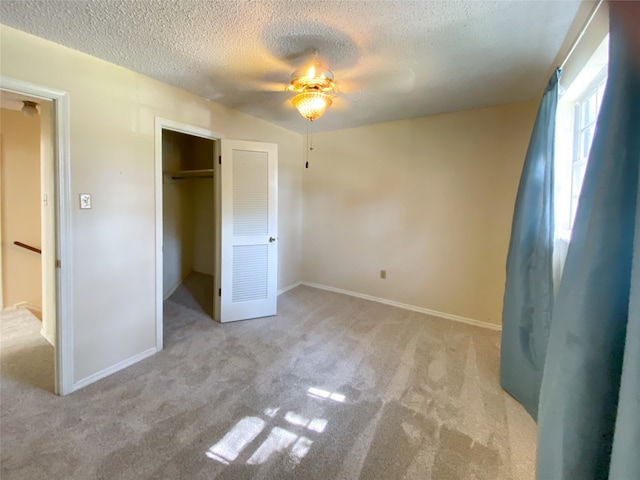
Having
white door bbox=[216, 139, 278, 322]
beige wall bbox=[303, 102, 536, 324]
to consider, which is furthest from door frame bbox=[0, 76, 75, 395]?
beige wall bbox=[303, 102, 536, 324]

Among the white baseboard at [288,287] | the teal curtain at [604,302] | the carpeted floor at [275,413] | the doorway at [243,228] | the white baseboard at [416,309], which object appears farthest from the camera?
the white baseboard at [288,287]

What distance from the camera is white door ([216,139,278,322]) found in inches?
118

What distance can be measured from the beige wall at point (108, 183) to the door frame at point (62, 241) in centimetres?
4

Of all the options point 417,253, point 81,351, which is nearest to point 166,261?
point 81,351

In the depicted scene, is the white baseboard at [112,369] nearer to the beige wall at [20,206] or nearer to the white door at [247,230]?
the white door at [247,230]

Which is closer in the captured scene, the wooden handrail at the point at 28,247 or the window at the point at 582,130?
the window at the point at 582,130

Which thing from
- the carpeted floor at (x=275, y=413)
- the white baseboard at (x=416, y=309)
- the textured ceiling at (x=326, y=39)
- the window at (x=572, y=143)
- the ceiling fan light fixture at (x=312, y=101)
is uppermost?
the textured ceiling at (x=326, y=39)

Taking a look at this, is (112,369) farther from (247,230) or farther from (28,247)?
(28,247)

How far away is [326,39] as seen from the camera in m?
1.74

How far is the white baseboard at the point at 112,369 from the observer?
2.01 meters

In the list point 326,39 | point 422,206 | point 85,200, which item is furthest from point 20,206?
point 422,206

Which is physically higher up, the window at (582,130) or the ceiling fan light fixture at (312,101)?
the ceiling fan light fixture at (312,101)

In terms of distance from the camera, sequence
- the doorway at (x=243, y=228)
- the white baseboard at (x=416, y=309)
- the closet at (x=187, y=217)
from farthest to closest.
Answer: the closet at (x=187, y=217), the white baseboard at (x=416, y=309), the doorway at (x=243, y=228)

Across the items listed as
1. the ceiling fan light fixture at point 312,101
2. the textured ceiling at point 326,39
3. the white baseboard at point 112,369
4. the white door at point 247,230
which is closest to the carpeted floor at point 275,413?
the white baseboard at point 112,369
